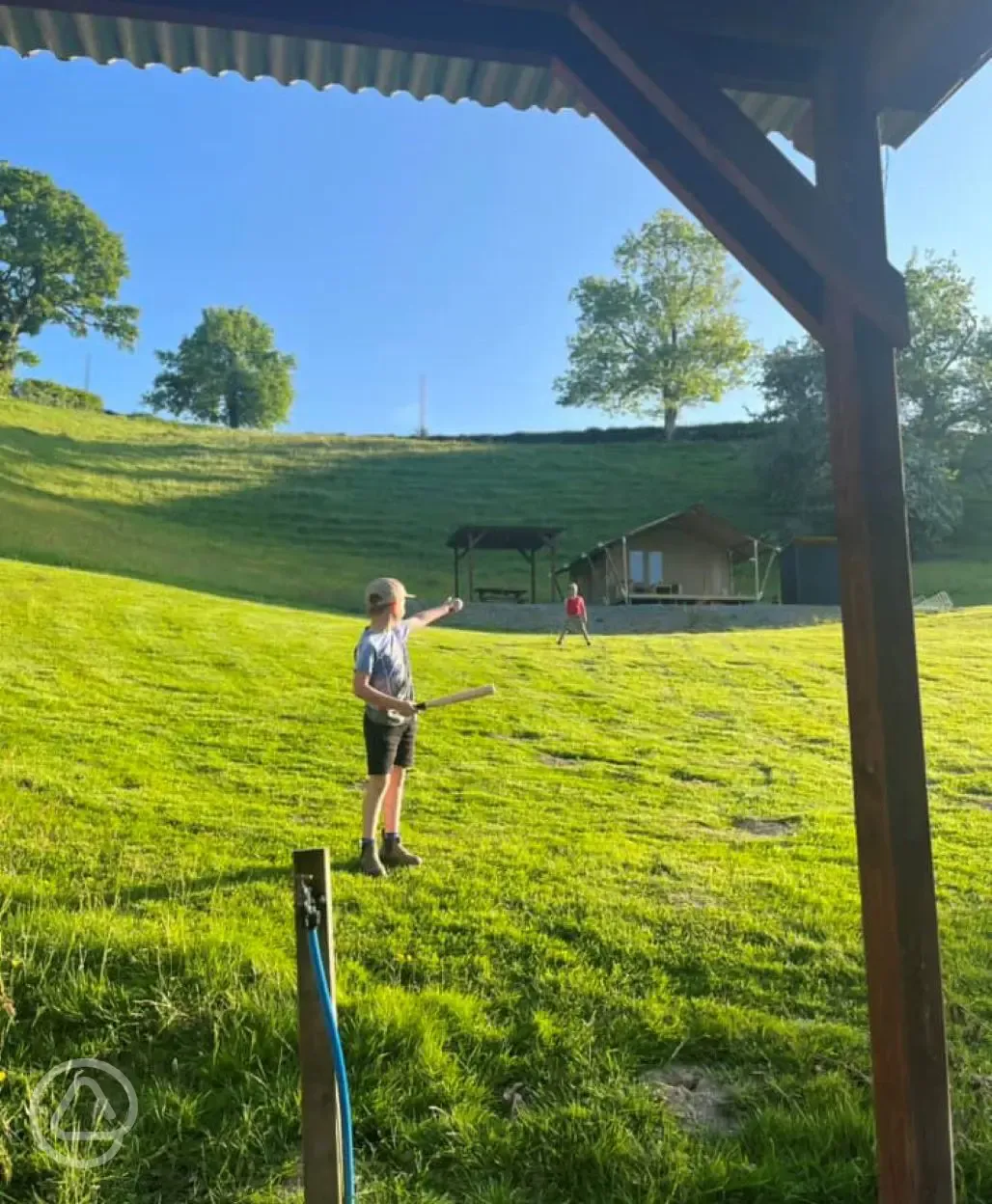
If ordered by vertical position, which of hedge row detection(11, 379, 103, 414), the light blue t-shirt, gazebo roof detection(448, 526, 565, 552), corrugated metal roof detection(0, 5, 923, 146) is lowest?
the light blue t-shirt

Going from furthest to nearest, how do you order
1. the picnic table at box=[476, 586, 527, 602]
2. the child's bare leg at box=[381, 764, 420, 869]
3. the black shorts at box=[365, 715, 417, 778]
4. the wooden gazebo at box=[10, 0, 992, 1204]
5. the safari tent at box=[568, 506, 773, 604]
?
the safari tent at box=[568, 506, 773, 604], the picnic table at box=[476, 586, 527, 602], the child's bare leg at box=[381, 764, 420, 869], the black shorts at box=[365, 715, 417, 778], the wooden gazebo at box=[10, 0, 992, 1204]

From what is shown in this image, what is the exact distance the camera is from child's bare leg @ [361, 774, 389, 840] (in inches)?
223

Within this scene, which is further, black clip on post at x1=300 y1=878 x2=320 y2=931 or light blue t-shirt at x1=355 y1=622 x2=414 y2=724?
light blue t-shirt at x1=355 y1=622 x2=414 y2=724

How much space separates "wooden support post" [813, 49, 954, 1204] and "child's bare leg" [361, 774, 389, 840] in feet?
11.7

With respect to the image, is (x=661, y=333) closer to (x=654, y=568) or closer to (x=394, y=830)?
(x=654, y=568)

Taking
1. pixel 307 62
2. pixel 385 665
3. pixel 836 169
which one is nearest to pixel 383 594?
pixel 385 665

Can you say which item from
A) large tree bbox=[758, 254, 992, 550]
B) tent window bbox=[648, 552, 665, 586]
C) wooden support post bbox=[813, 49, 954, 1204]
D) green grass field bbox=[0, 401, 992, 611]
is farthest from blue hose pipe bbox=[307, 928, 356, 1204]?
large tree bbox=[758, 254, 992, 550]

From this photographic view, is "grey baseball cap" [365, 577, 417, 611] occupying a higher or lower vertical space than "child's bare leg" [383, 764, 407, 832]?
higher

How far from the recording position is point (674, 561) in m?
34.8

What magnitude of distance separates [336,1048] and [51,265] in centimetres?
7353

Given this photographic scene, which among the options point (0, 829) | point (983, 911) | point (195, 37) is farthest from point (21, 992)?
point (983, 911)

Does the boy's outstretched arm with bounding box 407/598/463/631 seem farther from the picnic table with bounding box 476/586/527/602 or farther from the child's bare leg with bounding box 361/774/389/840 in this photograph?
the picnic table with bounding box 476/586/527/602

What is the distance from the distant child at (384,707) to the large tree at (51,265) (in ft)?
219

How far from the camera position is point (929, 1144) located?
2389mm
